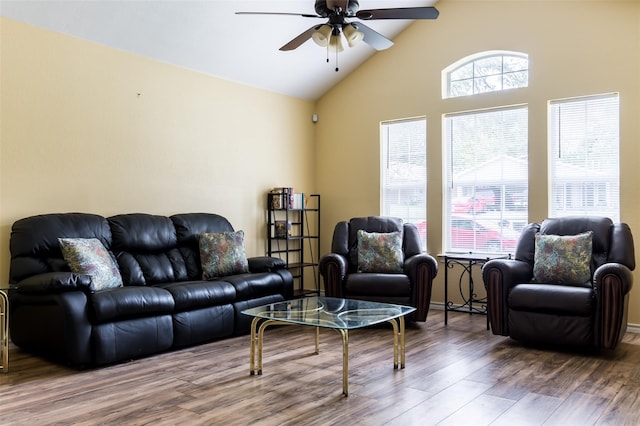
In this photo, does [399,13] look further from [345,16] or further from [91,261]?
[91,261]

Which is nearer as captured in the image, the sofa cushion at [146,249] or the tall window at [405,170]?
the sofa cushion at [146,249]

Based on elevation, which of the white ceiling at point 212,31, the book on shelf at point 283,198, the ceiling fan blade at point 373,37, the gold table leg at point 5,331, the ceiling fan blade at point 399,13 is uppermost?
the white ceiling at point 212,31

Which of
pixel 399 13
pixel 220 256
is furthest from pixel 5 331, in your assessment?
pixel 399 13

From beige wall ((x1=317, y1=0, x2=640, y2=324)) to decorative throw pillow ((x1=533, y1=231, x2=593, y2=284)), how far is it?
0.82 m

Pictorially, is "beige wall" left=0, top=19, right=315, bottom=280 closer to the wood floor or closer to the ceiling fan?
the wood floor

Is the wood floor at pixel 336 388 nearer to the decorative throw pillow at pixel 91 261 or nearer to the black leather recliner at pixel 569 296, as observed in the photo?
the black leather recliner at pixel 569 296

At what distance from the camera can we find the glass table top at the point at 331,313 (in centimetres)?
335

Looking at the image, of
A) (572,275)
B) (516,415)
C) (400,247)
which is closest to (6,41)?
(400,247)

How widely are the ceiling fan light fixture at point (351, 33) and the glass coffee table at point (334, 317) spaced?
6.34ft

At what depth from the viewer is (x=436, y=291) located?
612 cm

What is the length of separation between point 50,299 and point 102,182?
142cm

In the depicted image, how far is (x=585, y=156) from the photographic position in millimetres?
5219

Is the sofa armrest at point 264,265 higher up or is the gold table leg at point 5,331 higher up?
the sofa armrest at point 264,265

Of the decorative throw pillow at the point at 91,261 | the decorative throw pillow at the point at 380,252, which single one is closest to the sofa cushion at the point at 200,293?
the decorative throw pillow at the point at 91,261
